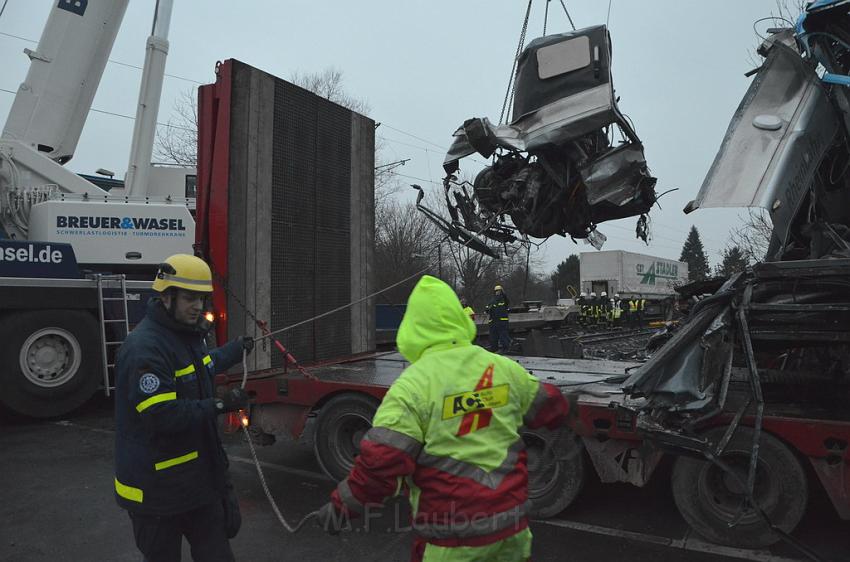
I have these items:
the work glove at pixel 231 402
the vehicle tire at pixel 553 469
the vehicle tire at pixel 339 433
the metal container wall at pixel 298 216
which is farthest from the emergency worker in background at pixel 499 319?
the work glove at pixel 231 402

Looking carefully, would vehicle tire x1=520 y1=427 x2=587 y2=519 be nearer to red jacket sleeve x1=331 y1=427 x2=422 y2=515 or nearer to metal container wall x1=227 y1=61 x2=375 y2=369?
red jacket sleeve x1=331 y1=427 x2=422 y2=515

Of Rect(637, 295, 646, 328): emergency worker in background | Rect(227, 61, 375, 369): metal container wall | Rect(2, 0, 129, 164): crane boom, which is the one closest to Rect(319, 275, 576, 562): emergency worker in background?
Rect(227, 61, 375, 369): metal container wall

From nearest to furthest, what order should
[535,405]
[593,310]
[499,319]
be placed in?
[535,405] → [499,319] → [593,310]

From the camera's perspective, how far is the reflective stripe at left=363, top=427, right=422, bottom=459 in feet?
6.86

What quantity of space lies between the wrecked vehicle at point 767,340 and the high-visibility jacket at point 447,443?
1.59m

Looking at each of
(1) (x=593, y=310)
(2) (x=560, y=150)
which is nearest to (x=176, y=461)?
(2) (x=560, y=150)

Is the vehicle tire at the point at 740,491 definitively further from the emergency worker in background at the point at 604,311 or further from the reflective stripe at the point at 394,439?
the emergency worker in background at the point at 604,311

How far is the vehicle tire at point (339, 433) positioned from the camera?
5.46m

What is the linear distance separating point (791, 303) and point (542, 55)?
9.86ft

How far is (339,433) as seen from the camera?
5570mm

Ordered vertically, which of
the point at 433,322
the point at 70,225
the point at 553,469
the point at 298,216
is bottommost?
the point at 553,469

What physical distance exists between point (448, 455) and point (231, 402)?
127cm

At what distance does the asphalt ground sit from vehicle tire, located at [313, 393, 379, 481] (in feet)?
0.76

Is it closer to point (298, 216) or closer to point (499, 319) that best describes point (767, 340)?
point (298, 216)
